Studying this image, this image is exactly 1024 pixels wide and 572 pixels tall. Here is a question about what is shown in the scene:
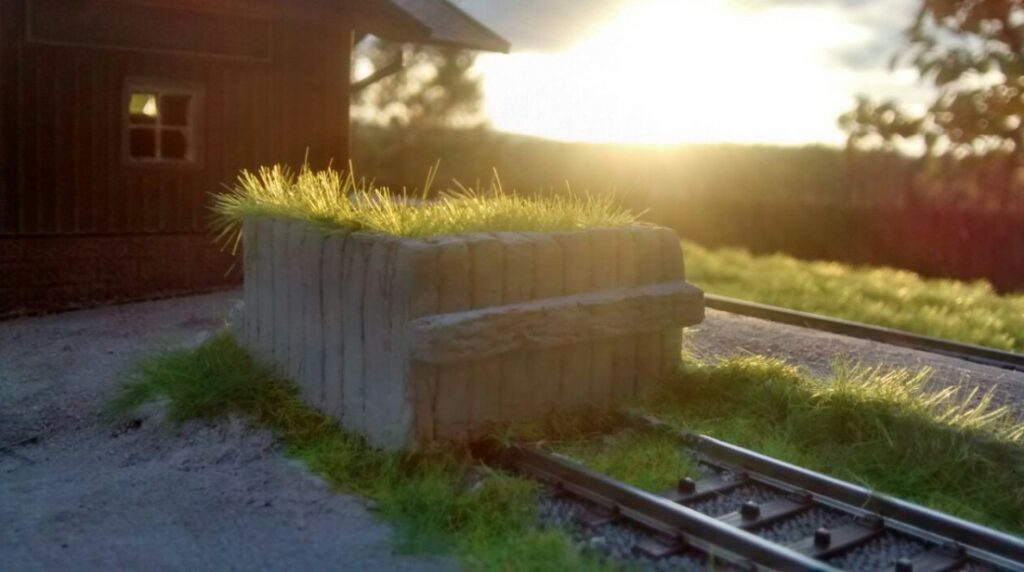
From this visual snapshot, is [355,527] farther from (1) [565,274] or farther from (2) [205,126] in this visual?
(2) [205,126]

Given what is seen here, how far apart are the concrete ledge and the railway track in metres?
0.65

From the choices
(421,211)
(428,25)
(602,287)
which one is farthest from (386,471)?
(428,25)

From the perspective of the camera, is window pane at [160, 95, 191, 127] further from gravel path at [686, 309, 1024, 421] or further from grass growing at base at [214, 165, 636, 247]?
gravel path at [686, 309, 1024, 421]

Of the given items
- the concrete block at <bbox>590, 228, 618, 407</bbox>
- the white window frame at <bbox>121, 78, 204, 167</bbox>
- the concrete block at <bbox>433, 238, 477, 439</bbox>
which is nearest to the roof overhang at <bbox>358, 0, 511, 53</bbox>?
the white window frame at <bbox>121, 78, 204, 167</bbox>

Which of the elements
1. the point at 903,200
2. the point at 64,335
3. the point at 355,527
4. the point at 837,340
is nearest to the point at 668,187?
the point at 903,200

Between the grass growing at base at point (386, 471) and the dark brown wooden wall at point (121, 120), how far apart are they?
5.26 metres

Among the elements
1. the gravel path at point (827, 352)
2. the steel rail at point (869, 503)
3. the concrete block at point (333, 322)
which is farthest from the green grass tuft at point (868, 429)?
the concrete block at point (333, 322)

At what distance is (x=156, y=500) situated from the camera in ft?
18.8

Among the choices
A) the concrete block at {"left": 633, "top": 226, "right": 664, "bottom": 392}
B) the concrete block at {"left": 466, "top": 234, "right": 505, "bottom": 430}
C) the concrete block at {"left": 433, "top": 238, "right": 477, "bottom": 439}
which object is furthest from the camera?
the concrete block at {"left": 633, "top": 226, "right": 664, "bottom": 392}

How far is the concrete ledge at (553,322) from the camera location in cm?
577

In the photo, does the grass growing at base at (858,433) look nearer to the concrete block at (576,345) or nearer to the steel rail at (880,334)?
the concrete block at (576,345)

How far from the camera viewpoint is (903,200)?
862 inches

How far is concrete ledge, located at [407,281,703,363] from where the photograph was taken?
577 centimetres

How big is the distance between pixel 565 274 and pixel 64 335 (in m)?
6.24
